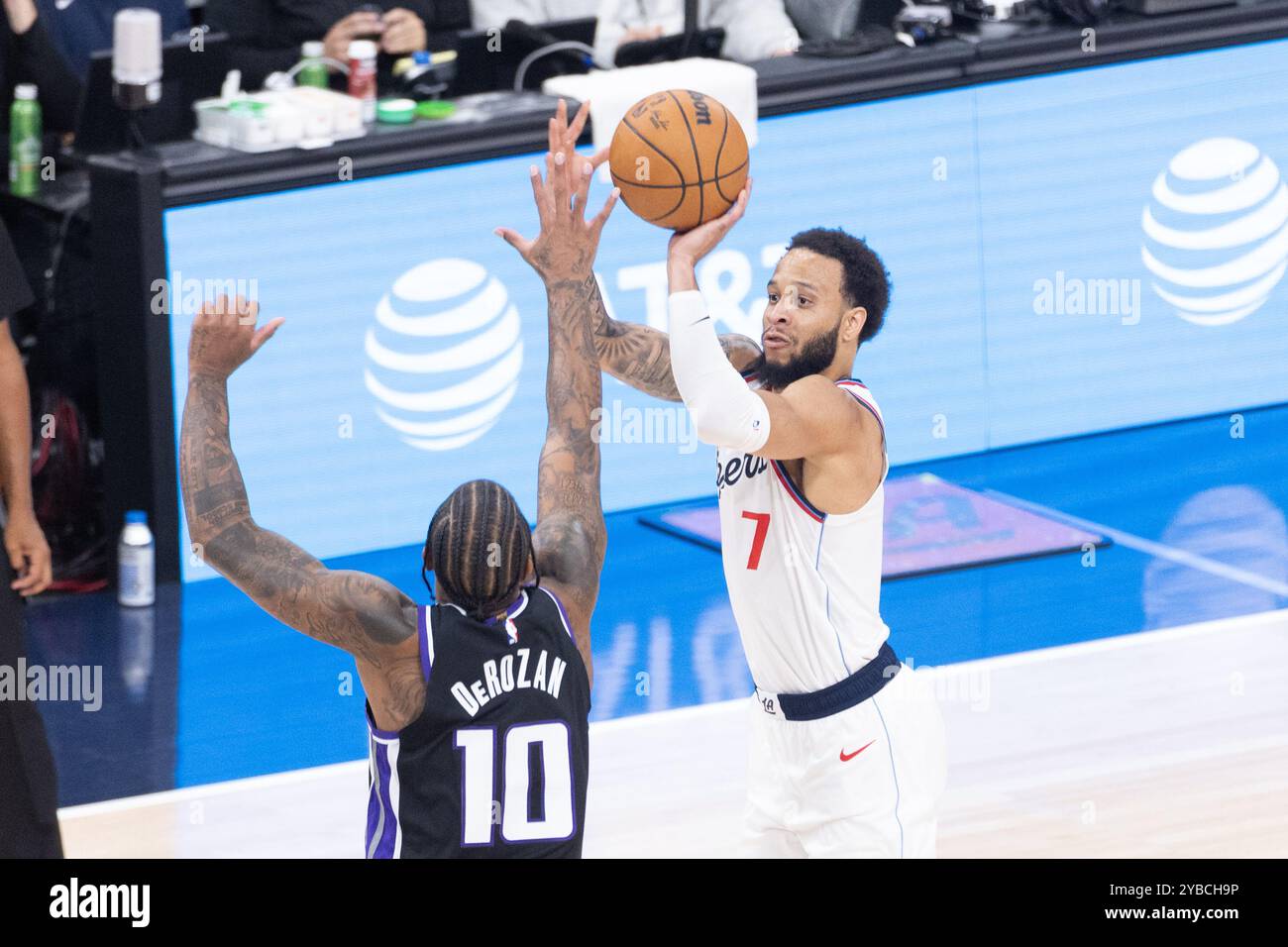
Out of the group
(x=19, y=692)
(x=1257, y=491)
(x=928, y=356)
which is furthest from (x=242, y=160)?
(x=1257, y=491)

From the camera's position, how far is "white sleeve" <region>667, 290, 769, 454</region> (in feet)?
15.5

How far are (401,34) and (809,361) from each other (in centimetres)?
479

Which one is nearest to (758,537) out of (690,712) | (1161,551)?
(690,712)

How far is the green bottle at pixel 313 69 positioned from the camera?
362 inches

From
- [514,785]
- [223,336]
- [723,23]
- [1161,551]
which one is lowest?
[1161,551]

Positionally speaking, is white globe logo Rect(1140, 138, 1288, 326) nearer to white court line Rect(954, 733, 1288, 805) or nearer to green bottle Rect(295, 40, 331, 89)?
white court line Rect(954, 733, 1288, 805)

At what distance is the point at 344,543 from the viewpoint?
29.5ft

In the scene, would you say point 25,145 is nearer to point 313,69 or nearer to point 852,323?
point 313,69

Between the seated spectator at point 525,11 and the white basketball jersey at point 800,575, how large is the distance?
4.86 m

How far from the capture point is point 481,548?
4.19 metres

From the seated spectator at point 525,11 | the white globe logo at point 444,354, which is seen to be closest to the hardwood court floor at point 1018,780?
the white globe logo at point 444,354

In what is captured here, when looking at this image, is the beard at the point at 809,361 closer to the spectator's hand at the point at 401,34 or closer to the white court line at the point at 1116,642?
the white court line at the point at 1116,642

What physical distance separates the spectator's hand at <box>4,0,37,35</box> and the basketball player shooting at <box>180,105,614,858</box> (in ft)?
16.9

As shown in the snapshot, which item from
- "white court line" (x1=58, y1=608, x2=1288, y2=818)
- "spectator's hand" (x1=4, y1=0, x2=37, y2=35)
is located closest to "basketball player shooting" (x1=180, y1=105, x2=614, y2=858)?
"white court line" (x1=58, y1=608, x2=1288, y2=818)
